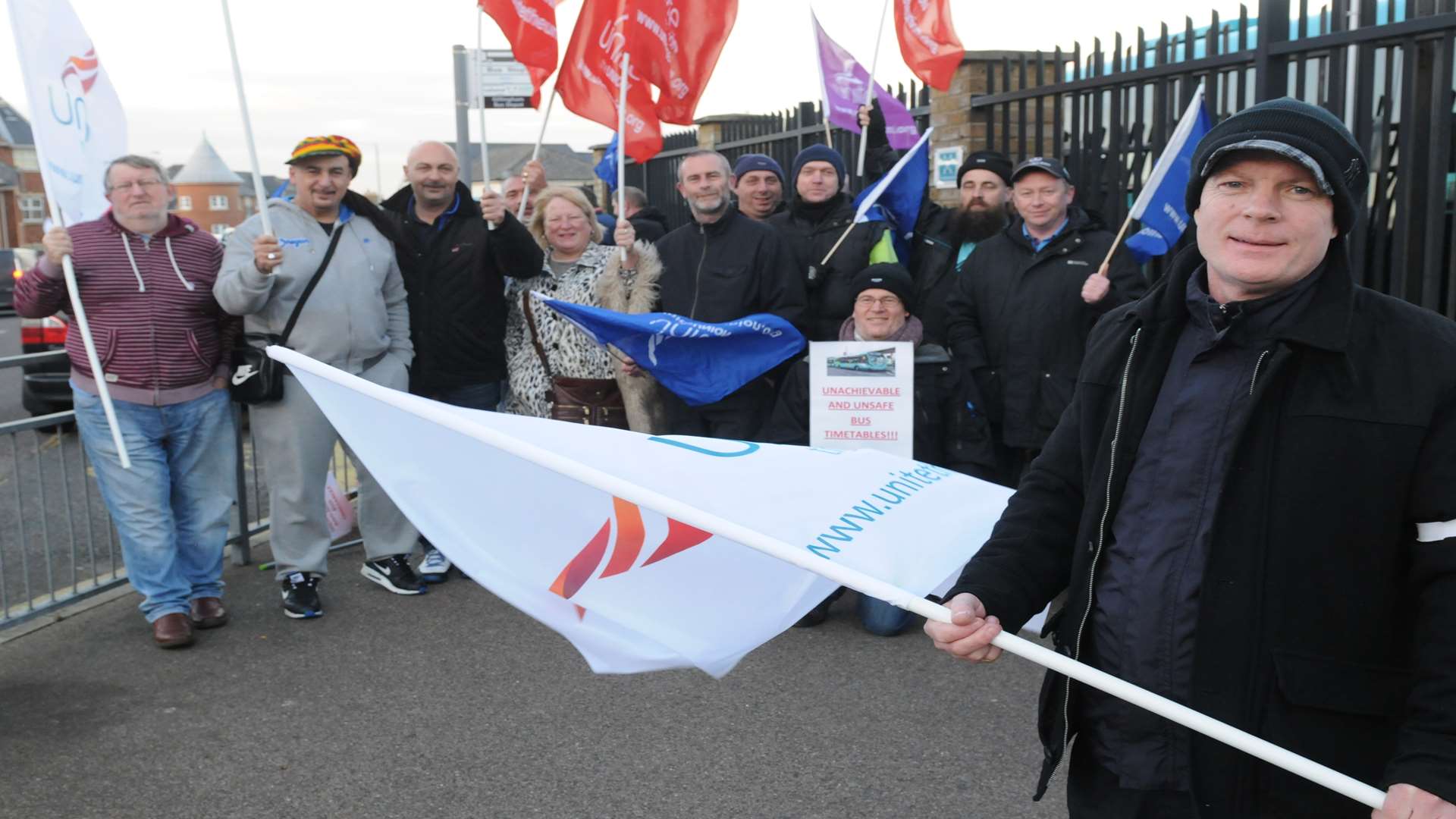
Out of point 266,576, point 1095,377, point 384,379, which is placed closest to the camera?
point 1095,377

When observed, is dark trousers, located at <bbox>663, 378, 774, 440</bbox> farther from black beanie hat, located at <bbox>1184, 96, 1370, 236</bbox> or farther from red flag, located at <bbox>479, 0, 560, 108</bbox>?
black beanie hat, located at <bbox>1184, 96, 1370, 236</bbox>

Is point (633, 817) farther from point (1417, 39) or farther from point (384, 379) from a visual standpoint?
point (1417, 39)

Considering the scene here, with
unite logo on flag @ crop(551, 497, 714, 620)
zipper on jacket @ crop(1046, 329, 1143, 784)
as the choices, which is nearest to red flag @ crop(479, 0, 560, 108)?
unite logo on flag @ crop(551, 497, 714, 620)

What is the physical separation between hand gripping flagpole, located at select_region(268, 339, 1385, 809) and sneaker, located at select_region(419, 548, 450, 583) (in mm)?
4226

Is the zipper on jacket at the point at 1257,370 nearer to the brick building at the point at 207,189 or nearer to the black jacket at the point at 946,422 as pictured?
the black jacket at the point at 946,422

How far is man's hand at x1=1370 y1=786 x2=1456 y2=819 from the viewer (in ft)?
6.00

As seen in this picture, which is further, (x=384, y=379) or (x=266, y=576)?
(x=266, y=576)

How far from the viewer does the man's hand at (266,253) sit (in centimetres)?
543

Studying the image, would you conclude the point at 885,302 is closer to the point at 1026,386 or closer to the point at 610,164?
the point at 1026,386

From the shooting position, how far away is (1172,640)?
2.11 m

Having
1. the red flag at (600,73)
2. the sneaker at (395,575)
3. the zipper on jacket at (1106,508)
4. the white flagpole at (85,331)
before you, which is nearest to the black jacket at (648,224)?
the red flag at (600,73)

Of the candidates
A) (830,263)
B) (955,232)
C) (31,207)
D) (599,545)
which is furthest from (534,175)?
(31,207)

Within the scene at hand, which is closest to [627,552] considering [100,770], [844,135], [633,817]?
[633,817]

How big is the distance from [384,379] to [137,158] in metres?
1.45
